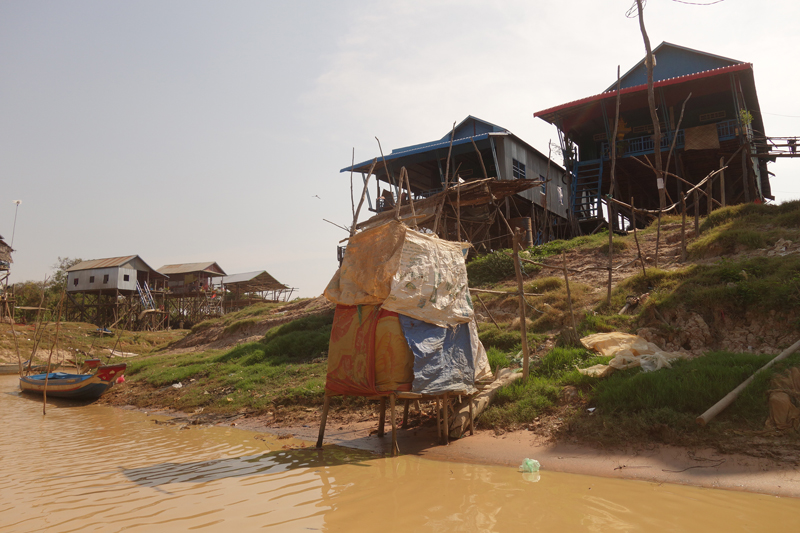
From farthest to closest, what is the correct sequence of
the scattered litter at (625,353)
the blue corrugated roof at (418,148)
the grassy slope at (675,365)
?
the blue corrugated roof at (418,148) → the scattered litter at (625,353) → the grassy slope at (675,365)

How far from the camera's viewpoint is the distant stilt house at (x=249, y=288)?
35719 mm

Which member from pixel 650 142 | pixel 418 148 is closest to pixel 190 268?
pixel 418 148

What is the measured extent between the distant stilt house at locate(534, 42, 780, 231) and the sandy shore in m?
14.6

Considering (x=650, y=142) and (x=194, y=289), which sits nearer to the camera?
(x=650, y=142)

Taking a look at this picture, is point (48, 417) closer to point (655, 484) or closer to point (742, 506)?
point (655, 484)

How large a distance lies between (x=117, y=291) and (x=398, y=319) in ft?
111

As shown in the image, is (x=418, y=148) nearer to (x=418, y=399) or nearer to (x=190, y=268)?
(x=418, y=399)

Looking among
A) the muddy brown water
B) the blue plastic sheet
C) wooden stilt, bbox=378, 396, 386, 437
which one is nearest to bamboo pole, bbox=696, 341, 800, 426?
the muddy brown water

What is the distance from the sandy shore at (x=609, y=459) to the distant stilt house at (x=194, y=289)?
31.7 m

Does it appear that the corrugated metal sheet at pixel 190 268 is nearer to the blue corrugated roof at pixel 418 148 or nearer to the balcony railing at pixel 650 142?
the blue corrugated roof at pixel 418 148

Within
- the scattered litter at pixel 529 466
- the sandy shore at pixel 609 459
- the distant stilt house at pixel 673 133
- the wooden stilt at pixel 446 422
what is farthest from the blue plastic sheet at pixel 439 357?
the distant stilt house at pixel 673 133

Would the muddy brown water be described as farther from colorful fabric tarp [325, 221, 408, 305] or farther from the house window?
the house window

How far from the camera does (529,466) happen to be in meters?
5.20

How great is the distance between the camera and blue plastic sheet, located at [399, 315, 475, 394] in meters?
5.84
